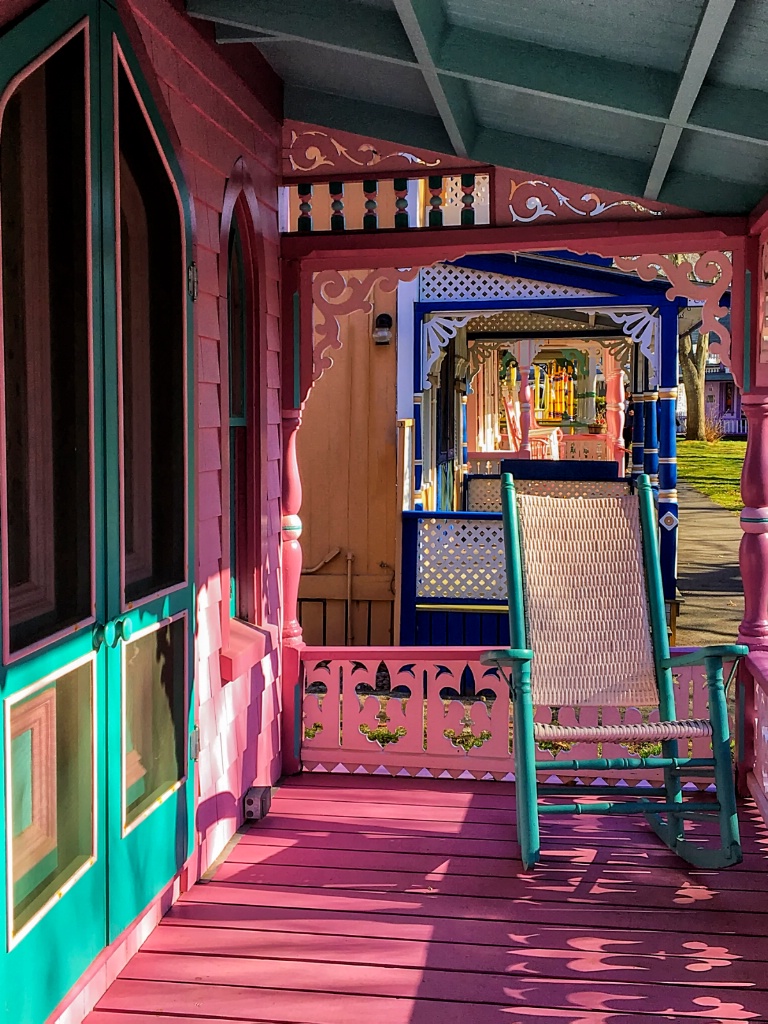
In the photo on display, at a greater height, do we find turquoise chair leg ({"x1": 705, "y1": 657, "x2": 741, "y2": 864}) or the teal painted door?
the teal painted door

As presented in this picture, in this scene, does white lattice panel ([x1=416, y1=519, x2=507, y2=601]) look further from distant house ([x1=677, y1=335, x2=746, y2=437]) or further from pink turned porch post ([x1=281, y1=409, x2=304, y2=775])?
distant house ([x1=677, y1=335, x2=746, y2=437])

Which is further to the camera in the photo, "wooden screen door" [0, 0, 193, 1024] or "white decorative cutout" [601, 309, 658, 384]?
"white decorative cutout" [601, 309, 658, 384]

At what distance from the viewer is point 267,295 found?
413cm

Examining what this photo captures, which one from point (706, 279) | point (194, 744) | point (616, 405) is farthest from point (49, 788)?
point (616, 405)

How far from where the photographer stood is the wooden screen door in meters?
2.18

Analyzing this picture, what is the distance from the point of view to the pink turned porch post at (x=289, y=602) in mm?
4496

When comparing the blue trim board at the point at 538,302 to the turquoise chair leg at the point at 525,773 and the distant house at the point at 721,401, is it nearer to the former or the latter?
the turquoise chair leg at the point at 525,773

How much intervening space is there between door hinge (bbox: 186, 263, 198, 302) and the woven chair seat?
1843 mm

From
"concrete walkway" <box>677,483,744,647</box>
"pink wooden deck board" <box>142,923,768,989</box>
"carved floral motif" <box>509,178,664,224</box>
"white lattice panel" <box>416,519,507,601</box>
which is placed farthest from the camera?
"concrete walkway" <box>677,483,744,647</box>

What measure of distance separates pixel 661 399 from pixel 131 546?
21.7 feet

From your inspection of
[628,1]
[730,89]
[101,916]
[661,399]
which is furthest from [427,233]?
[661,399]

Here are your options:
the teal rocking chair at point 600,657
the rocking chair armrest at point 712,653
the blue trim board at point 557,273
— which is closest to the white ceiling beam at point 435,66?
the teal rocking chair at point 600,657

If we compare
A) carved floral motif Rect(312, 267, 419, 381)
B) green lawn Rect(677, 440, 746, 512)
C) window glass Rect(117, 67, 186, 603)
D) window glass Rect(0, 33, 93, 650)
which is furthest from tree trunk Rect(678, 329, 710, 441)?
window glass Rect(0, 33, 93, 650)

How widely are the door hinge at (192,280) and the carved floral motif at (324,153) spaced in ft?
4.17
